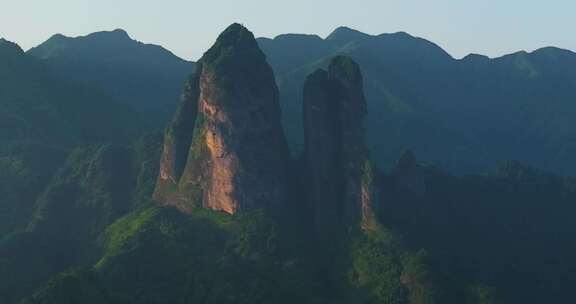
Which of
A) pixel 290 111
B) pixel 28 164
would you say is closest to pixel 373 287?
pixel 28 164

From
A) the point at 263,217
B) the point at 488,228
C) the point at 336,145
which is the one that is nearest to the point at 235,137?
the point at 263,217

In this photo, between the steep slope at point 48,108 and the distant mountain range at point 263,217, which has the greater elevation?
the steep slope at point 48,108

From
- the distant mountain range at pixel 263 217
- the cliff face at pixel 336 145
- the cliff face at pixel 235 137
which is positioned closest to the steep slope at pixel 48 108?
the distant mountain range at pixel 263 217

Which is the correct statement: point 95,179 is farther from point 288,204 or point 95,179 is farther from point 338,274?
point 338,274

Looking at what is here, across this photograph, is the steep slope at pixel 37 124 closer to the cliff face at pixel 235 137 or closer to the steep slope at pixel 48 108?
the steep slope at pixel 48 108

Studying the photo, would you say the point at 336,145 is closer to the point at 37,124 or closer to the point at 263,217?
the point at 263,217

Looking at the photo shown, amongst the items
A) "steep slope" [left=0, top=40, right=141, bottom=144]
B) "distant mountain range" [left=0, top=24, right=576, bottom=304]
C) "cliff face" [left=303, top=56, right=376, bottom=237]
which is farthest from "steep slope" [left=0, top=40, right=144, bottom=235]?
"cliff face" [left=303, top=56, right=376, bottom=237]

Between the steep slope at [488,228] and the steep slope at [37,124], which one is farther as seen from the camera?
the steep slope at [37,124]

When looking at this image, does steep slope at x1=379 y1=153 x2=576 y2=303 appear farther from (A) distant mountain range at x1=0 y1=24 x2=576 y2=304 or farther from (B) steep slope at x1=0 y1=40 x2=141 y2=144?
(B) steep slope at x1=0 y1=40 x2=141 y2=144
